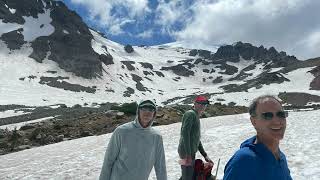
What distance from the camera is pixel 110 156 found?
20.7 ft

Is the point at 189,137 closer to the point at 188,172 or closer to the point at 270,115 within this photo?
the point at 188,172

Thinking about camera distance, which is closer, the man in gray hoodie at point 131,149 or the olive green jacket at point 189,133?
the man in gray hoodie at point 131,149

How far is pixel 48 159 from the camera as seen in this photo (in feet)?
61.5

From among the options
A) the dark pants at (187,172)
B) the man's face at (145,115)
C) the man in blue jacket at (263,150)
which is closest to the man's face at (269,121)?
the man in blue jacket at (263,150)

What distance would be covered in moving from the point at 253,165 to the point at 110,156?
3386 millimetres

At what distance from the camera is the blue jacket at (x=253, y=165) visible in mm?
3209

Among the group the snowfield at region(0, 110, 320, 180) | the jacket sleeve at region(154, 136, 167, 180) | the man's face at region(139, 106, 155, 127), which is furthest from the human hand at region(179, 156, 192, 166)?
the snowfield at region(0, 110, 320, 180)

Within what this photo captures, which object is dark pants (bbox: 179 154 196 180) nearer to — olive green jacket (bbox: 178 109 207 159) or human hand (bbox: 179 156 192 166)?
human hand (bbox: 179 156 192 166)

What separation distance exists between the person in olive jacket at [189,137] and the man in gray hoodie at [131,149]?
1.18 meters

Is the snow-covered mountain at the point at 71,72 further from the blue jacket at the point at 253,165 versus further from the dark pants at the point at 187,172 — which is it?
the blue jacket at the point at 253,165

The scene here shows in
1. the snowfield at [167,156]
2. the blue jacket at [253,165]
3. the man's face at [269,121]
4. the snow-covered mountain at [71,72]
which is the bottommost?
the snowfield at [167,156]

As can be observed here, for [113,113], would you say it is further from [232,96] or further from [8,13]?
[8,13]

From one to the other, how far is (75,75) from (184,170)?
13679 centimetres

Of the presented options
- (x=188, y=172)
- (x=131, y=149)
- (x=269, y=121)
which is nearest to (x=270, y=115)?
(x=269, y=121)
